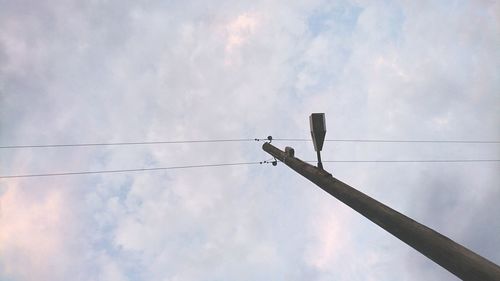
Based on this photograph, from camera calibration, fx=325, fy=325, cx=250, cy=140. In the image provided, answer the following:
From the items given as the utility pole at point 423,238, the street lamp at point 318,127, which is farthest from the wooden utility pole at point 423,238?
the street lamp at point 318,127

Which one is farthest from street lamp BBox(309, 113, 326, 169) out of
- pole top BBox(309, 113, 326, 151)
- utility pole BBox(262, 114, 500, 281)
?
utility pole BBox(262, 114, 500, 281)

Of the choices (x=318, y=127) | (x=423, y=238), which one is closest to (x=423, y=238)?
(x=423, y=238)

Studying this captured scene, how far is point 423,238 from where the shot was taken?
3.69 m

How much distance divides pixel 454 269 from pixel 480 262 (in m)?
0.29

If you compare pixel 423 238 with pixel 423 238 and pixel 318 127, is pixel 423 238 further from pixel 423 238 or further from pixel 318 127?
pixel 318 127

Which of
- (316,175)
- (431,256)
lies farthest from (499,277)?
(316,175)

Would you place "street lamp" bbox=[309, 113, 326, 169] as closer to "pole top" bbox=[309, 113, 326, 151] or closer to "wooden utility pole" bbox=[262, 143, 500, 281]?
"pole top" bbox=[309, 113, 326, 151]

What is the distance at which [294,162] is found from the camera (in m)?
7.42

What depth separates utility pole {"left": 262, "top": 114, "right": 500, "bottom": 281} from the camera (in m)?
3.10

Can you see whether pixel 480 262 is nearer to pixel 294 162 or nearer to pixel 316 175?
pixel 316 175

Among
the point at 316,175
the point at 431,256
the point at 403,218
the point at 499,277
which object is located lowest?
the point at 499,277

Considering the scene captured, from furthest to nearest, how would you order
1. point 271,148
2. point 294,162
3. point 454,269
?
point 271,148 < point 294,162 < point 454,269

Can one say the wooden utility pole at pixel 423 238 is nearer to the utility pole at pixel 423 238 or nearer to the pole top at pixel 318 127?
the utility pole at pixel 423 238

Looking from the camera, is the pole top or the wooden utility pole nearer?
the wooden utility pole
